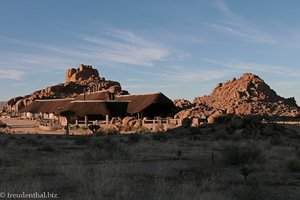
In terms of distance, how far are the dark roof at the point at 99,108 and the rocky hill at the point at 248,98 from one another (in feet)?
94.5

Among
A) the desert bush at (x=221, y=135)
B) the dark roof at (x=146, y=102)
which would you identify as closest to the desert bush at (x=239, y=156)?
the desert bush at (x=221, y=135)

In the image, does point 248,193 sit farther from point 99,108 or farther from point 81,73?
point 81,73

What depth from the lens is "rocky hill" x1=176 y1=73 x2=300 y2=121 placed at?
3398 inches

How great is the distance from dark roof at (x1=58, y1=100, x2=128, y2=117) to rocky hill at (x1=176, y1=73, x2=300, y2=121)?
28801 mm

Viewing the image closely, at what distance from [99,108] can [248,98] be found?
4845 centimetres

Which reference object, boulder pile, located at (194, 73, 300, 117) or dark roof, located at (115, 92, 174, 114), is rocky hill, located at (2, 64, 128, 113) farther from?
dark roof, located at (115, 92, 174, 114)

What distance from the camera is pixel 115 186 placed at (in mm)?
10680

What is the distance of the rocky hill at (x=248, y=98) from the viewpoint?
86300mm

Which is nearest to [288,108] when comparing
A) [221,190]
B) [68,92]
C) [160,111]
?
[160,111]

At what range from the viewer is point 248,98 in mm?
96062

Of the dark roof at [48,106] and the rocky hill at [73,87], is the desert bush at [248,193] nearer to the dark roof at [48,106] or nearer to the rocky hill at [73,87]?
the dark roof at [48,106]

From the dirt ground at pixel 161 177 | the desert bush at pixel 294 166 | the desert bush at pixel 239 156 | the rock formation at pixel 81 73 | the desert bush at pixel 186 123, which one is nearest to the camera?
the dirt ground at pixel 161 177

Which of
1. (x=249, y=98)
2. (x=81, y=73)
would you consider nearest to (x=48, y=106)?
(x=249, y=98)

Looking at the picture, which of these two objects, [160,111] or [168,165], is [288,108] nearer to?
[160,111]
